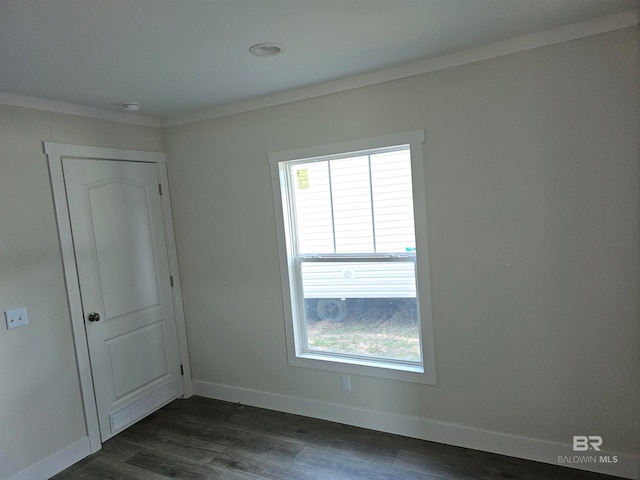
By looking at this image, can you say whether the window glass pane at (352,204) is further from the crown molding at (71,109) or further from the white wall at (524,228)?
the crown molding at (71,109)

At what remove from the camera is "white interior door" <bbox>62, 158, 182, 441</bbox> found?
2.85 m

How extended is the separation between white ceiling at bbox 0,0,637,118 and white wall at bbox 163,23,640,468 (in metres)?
0.24

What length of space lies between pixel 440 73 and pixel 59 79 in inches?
86.7

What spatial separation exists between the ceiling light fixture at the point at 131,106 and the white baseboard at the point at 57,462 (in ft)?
7.69

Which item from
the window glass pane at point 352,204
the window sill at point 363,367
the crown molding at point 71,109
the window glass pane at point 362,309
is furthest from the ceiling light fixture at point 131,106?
the window sill at point 363,367

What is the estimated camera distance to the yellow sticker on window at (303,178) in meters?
2.99

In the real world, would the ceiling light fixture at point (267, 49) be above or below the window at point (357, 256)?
above

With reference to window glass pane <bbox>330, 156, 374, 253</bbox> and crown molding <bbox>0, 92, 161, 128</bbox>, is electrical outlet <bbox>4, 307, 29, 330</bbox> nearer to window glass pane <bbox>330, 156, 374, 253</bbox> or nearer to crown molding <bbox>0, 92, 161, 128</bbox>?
crown molding <bbox>0, 92, 161, 128</bbox>

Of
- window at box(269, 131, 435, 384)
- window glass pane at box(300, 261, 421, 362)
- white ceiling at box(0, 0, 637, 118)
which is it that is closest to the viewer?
white ceiling at box(0, 0, 637, 118)

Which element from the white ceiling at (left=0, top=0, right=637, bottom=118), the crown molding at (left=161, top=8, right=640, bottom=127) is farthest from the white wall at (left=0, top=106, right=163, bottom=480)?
the crown molding at (left=161, top=8, right=640, bottom=127)

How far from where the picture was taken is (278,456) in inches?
104

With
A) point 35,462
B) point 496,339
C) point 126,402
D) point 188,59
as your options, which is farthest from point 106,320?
point 496,339

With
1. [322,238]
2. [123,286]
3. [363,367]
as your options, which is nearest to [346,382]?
[363,367]

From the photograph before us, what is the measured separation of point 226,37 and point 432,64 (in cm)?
124
